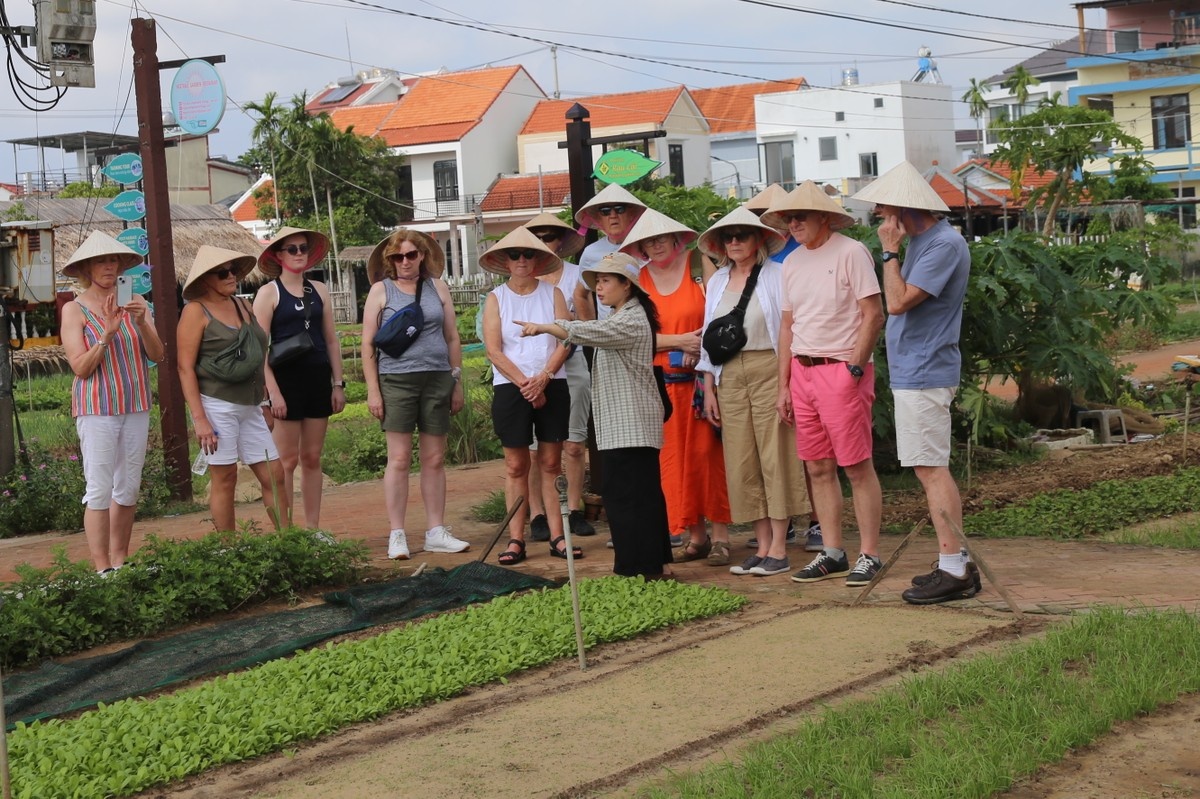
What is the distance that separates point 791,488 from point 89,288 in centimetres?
417

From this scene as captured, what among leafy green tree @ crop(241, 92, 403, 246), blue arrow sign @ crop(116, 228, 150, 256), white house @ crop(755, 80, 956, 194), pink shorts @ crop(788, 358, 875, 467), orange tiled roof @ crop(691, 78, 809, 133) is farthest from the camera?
orange tiled roof @ crop(691, 78, 809, 133)

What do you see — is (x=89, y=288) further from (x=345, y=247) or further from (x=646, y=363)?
(x=345, y=247)

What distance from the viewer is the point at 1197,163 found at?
51.8m

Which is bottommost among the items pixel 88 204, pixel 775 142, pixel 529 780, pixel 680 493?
pixel 529 780

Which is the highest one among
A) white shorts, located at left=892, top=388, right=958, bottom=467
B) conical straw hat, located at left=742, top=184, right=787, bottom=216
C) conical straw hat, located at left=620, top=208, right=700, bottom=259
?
conical straw hat, located at left=742, top=184, right=787, bottom=216

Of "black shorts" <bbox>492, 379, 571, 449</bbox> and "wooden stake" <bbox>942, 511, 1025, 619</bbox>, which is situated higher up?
"black shorts" <bbox>492, 379, 571, 449</bbox>

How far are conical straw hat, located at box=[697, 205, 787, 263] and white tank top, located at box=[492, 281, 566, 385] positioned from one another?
1037 millimetres

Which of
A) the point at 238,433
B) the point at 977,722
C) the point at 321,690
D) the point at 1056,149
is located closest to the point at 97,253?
the point at 238,433

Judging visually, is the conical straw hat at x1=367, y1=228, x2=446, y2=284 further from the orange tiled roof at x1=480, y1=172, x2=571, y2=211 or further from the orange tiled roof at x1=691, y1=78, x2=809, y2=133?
the orange tiled roof at x1=691, y1=78, x2=809, y2=133

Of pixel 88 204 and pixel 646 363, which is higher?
pixel 88 204

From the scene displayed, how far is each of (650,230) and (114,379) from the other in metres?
3.14

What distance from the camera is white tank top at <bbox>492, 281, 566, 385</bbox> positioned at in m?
8.46

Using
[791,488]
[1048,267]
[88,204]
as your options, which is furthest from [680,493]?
[88,204]

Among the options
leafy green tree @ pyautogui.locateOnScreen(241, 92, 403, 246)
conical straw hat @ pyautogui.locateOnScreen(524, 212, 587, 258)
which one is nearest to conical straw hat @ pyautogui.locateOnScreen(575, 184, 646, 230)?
conical straw hat @ pyautogui.locateOnScreen(524, 212, 587, 258)
